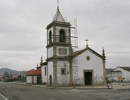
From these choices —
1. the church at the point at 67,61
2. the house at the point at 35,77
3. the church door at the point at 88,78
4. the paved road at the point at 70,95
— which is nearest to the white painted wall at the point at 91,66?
the church at the point at 67,61

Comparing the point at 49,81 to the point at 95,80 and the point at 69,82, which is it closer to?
the point at 69,82

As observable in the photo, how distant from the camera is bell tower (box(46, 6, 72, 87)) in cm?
4444

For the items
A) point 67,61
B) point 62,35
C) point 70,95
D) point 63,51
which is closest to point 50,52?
Answer: point 63,51

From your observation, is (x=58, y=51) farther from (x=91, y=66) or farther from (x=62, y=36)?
(x=91, y=66)

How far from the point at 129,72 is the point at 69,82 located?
180 ft

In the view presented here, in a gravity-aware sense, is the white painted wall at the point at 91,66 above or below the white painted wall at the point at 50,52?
below

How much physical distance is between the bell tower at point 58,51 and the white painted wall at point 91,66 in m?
2.11

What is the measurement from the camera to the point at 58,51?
149ft

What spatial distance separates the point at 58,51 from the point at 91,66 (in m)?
6.66

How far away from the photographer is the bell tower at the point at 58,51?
44.4m

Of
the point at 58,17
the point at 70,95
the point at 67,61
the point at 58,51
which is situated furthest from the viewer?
the point at 58,17

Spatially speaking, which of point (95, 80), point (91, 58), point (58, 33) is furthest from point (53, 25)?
point (95, 80)

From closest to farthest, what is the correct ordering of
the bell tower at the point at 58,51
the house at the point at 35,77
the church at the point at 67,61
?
the bell tower at the point at 58,51 → the church at the point at 67,61 → the house at the point at 35,77

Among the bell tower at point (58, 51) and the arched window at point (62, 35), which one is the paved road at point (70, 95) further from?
the arched window at point (62, 35)
